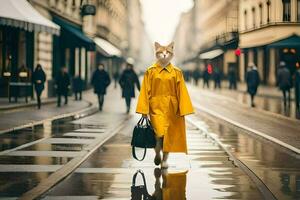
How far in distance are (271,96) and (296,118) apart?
15607 millimetres

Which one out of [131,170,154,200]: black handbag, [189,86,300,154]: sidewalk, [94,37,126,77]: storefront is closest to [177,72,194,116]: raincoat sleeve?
[131,170,154,200]: black handbag

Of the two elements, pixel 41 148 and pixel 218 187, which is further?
pixel 41 148

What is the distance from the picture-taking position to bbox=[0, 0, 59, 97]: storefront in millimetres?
23062

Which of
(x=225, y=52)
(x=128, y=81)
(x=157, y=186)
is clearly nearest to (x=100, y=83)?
(x=128, y=81)

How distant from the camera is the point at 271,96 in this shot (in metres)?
36.4

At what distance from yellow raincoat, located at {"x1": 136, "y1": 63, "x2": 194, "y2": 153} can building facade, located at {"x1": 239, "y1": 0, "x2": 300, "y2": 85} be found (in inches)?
1438

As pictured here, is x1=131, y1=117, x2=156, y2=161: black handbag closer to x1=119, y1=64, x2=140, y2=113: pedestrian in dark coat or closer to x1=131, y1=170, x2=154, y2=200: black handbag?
x1=131, y1=170, x2=154, y2=200: black handbag

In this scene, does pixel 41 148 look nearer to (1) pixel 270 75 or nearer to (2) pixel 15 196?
(2) pixel 15 196

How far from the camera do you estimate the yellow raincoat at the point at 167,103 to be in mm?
9102

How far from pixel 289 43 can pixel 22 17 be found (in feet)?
86.2

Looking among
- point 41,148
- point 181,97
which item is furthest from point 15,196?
point 41,148

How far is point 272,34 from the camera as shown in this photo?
164ft

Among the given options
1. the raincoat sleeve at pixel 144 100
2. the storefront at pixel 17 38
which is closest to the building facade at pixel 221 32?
the storefront at pixel 17 38

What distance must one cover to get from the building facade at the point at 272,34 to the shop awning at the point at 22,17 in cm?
2337
